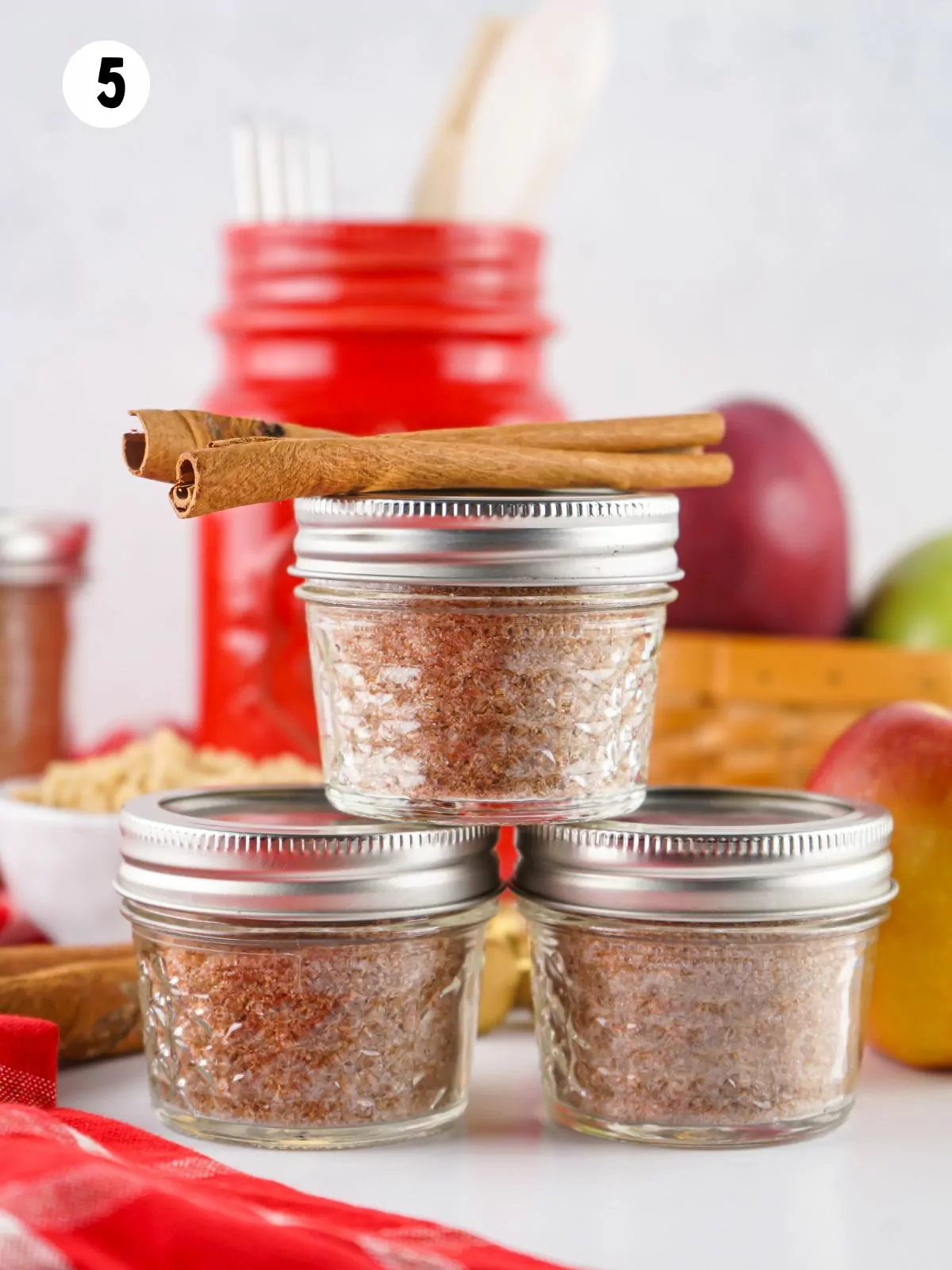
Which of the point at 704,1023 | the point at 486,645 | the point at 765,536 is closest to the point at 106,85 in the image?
the point at 765,536

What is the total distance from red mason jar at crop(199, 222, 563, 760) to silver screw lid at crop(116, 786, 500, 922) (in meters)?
0.34

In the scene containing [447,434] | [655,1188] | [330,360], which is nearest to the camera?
[655,1188]

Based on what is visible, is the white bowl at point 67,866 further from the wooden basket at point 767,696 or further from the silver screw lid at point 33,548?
the wooden basket at point 767,696

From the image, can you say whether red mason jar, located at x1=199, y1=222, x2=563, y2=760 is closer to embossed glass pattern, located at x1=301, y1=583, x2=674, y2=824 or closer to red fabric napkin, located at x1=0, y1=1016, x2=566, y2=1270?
embossed glass pattern, located at x1=301, y1=583, x2=674, y2=824

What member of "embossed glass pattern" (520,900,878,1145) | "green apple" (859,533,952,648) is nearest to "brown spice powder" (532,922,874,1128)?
"embossed glass pattern" (520,900,878,1145)

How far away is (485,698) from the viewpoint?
2.10ft

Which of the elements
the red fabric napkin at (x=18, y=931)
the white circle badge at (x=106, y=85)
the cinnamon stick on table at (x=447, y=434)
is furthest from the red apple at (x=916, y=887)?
the white circle badge at (x=106, y=85)

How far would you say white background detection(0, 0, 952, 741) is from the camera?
135 centimetres

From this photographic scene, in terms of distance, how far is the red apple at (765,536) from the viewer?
3.54ft

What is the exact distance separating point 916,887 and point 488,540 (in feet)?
0.87

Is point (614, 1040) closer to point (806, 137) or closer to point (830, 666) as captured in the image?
point (830, 666)

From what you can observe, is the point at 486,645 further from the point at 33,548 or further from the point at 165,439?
the point at 33,548

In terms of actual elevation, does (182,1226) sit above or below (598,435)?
below

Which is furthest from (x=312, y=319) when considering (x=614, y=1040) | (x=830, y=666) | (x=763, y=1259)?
(x=763, y=1259)
